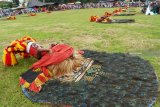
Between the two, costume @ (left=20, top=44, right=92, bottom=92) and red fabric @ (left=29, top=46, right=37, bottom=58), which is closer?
costume @ (left=20, top=44, right=92, bottom=92)

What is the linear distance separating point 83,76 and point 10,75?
222 centimetres

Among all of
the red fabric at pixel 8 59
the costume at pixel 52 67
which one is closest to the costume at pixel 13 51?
the red fabric at pixel 8 59

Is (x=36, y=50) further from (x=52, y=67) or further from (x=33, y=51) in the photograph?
(x=52, y=67)

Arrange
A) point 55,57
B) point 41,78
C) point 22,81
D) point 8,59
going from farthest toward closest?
point 8,59
point 55,57
point 22,81
point 41,78

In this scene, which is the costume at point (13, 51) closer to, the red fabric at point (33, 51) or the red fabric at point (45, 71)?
the red fabric at point (33, 51)

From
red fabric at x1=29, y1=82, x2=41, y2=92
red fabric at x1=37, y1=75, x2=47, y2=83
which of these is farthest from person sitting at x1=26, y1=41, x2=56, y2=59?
red fabric at x1=29, y1=82, x2=41, y2=92

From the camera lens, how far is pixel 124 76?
746 cm

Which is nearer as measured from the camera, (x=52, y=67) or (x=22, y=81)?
(x=22, y=81)

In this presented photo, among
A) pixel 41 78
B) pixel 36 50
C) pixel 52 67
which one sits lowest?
pixel 41 78

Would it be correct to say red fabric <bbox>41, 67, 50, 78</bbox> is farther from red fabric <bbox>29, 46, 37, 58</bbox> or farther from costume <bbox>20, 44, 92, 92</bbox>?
red fabric <bbox>29, 46, 37, 58</bbox>

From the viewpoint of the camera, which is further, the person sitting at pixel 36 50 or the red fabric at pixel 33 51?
the red fabric at pixel 33 51

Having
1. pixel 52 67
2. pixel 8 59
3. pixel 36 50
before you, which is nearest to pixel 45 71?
pixel 52 67

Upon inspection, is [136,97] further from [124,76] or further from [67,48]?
[67,48]

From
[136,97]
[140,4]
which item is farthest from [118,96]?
[140,4]
